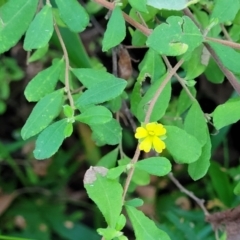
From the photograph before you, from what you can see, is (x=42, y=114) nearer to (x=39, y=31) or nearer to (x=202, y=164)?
(x=39, y=31)

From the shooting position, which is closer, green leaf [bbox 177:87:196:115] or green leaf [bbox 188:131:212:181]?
green leaf [bbox 188:131:212:181]

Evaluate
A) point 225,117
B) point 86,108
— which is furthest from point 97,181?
point 225,117

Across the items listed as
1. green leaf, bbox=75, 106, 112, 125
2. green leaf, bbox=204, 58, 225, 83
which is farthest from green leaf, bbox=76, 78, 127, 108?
green leaf, bbox=204, 58, 225, 83

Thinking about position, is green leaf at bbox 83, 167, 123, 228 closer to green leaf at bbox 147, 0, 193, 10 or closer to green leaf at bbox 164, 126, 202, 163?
green leaf at bbox 164, 126, 202, 163

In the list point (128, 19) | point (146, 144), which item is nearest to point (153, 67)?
point (128, 19)

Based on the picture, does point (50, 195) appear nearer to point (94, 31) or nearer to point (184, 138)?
point (94, 31)

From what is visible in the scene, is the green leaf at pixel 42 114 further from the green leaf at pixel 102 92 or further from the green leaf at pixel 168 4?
the green leaf at pixel 168 4
